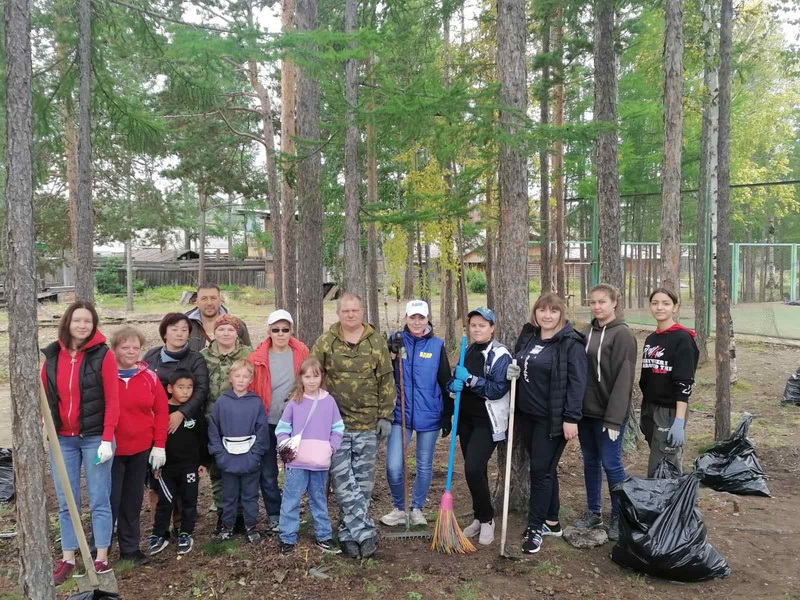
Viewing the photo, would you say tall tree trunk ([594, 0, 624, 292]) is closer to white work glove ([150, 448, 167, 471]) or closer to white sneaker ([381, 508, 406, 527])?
white sneaker ([381, 508, 406, 527])

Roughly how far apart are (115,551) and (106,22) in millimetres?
5826

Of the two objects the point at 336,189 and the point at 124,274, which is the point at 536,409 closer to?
the point at 336,189

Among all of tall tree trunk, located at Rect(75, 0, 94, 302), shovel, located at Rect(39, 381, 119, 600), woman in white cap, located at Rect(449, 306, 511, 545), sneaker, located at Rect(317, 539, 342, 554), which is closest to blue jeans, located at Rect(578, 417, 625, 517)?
woman in white cap, located at Rect(449, 306, 511, 545)

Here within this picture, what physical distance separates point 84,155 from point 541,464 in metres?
5.44

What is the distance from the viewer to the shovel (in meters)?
3.12

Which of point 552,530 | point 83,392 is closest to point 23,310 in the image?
point 83,392

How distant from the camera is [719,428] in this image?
266 inches

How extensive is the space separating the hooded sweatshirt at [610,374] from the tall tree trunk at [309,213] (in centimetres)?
537

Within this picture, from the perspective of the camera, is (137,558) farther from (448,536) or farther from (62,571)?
(448,536)

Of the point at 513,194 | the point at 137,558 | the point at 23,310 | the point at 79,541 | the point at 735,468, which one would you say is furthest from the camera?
the point at 735,468

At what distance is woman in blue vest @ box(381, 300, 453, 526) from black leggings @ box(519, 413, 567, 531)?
707 millimetres

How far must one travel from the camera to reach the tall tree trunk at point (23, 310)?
2.85 meters

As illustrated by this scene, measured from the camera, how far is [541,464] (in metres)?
4.31

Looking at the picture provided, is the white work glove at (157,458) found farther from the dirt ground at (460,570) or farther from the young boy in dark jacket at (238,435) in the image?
the dirt ground at (460,570)
